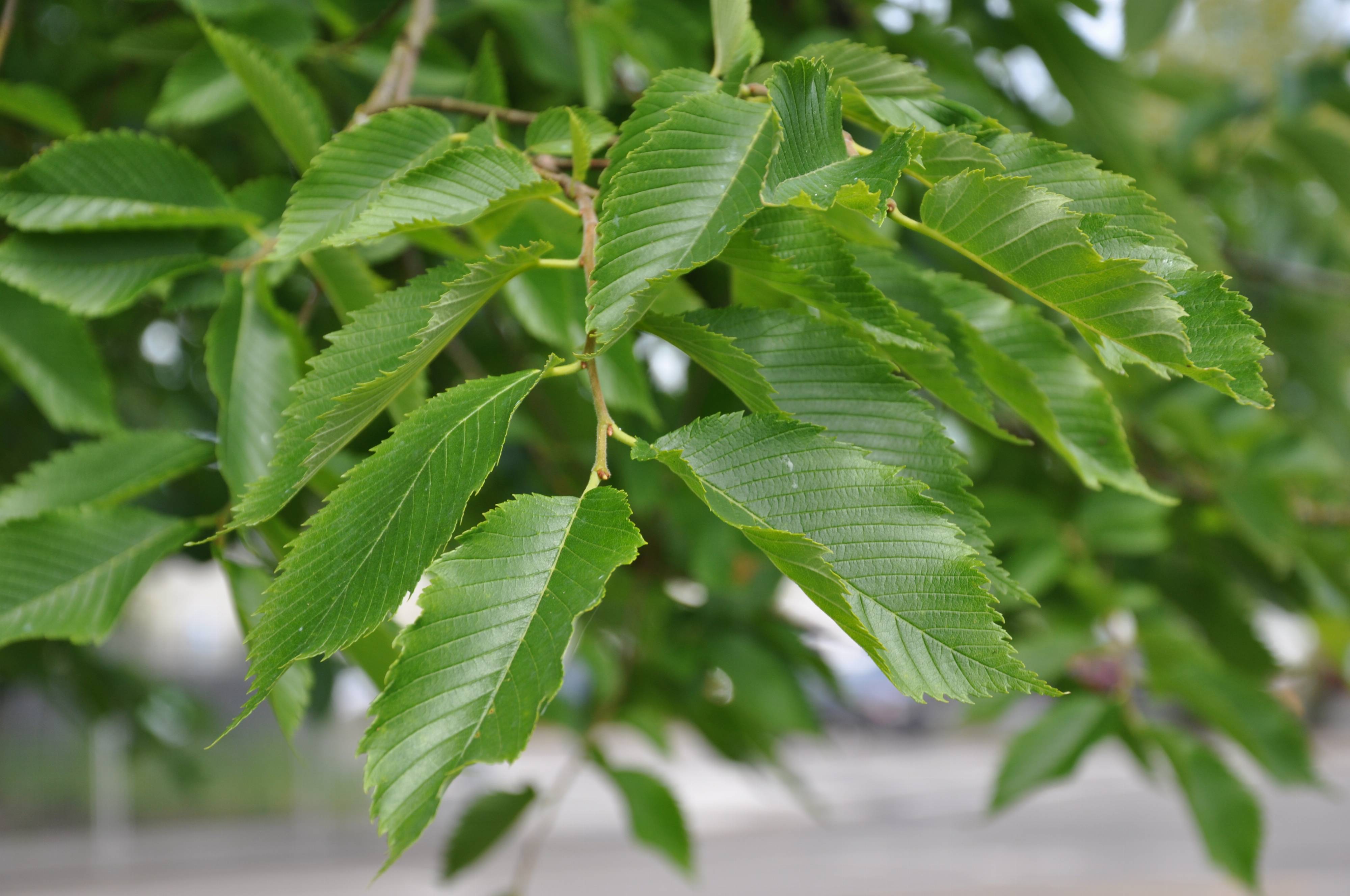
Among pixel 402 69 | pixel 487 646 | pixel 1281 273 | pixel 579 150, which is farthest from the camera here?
pixel 1281 273

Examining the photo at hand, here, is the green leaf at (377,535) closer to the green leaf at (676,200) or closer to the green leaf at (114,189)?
the green leaf at (676,200)

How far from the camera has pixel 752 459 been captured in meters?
0.32

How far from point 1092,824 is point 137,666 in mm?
6715

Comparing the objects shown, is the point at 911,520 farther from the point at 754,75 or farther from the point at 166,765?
the point at 166,765

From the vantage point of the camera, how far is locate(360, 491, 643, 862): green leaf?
0.26 meters

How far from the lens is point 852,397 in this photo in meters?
0.37

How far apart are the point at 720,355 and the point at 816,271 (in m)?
0.05

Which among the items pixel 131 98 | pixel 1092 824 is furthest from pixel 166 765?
pixel 1092 824

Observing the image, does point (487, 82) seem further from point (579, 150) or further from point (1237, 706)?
point (1237, 706)

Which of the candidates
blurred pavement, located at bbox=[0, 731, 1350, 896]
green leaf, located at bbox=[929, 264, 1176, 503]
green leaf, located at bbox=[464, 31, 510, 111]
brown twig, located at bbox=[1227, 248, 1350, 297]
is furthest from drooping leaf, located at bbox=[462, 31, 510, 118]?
blurred pavement, located at bbox=[0, 731, 1350, 896]

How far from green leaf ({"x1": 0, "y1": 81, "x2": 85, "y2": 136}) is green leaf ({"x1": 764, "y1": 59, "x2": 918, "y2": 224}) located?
0.58m

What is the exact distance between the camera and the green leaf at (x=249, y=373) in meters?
0.49

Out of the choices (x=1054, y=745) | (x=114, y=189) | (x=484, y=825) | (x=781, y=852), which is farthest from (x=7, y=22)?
(x=781, y=852)

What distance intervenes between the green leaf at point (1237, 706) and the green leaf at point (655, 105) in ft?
2.75
